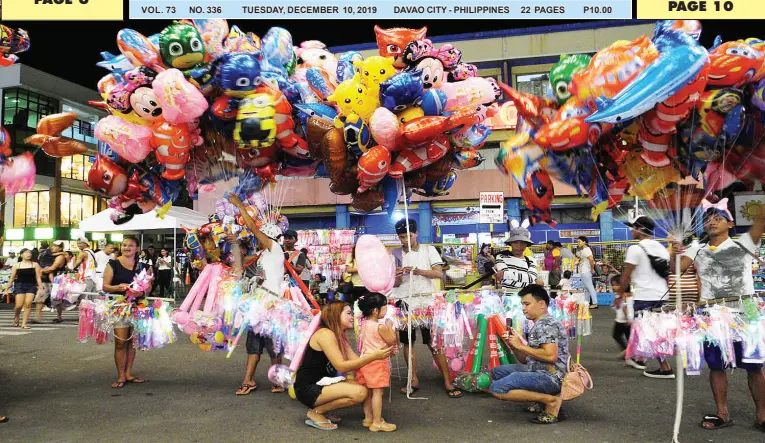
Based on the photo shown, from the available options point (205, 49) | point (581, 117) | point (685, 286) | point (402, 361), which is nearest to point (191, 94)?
point (205, 49)

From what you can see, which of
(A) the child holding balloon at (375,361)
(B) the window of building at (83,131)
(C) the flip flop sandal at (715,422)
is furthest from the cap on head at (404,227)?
A: (B) the window of building at (83,131)

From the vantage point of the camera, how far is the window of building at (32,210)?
91.7ft

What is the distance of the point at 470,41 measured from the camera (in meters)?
20.2

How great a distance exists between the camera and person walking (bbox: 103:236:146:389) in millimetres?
5582

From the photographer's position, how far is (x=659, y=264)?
5.80 metres

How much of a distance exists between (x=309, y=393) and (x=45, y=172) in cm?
2851

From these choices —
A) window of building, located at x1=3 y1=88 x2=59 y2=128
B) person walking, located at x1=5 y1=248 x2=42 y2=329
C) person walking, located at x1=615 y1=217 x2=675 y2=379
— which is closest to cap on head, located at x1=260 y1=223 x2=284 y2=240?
person walking, located at x1=615 y1=217 x2=675 y2=379

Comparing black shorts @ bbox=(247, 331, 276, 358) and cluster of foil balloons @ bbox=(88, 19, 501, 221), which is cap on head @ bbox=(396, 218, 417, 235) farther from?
black shorts @ bbox=(247, 331, 276, 358)

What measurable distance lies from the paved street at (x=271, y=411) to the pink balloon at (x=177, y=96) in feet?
8.61

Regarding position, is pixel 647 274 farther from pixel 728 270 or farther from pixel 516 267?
pixel 728 270

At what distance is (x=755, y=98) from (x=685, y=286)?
89.6 inches

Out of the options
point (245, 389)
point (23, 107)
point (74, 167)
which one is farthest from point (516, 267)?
point (74, 167)

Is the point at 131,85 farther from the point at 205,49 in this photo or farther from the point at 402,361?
the point at 402,361

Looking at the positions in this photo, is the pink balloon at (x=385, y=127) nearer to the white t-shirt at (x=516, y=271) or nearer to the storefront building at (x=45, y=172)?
the white t-shirt at (x=516, y=271)
